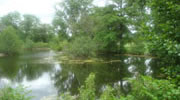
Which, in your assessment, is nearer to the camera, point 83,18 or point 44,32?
point 83,18

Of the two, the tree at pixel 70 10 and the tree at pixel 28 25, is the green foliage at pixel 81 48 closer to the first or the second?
the tree at pixel 70 10

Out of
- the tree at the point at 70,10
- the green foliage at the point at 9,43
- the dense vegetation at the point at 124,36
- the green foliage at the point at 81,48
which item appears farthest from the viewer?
the tree at the point at 70,10

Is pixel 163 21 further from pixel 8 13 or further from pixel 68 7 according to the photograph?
pixel 8 13

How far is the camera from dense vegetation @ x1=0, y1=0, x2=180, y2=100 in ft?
4.97

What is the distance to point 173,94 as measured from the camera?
1.23 m

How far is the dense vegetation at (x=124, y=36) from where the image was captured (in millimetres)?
1516

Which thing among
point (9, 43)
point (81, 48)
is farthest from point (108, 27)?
point (9, 43)

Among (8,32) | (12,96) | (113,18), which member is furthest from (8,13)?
(12,96)

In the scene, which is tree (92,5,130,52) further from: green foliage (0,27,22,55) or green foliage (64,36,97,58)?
green foliage (0,27,22,55)

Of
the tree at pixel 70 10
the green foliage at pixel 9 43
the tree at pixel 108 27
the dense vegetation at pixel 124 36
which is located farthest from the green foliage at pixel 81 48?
the green foliage at pixel 9 43

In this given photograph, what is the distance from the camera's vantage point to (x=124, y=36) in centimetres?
1628

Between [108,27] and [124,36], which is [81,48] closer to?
[108,27]

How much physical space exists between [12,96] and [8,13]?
1835 inches

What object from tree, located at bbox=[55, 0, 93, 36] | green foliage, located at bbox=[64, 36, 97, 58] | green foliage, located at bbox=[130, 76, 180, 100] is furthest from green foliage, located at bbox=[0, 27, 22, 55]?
green foliage, located at bbox=[130, 76, 180, 100]
